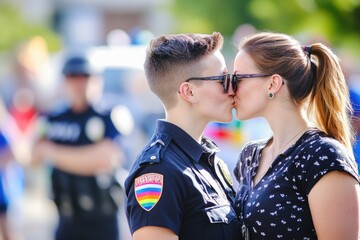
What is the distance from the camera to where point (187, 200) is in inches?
140

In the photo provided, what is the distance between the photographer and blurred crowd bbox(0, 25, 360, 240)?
724 centimetres

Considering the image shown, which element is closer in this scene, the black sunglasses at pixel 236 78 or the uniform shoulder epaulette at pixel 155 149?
the uniform shoulder epaulette at pixel 155 149

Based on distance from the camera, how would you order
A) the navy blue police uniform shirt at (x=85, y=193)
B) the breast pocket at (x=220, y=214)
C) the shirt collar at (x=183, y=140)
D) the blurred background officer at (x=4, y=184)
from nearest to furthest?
the breast pocket at (x=220, y=214), the shirt collar at (x=183, y=140), the navy blue police uniform shirt at (x=85, y=193), the blurred background officer at (x=4, y=184)

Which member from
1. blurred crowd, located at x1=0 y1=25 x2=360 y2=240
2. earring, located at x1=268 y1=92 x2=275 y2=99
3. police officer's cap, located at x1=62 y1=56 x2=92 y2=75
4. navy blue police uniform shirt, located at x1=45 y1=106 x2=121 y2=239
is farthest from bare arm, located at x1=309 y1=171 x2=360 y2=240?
police officer's cap, located at x1=62 y1=56 x2=92 y2=75

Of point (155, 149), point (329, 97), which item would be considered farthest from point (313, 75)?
point (155, 149)

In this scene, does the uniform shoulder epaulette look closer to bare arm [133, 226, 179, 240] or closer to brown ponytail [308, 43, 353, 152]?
bare arm [133, 226, 179, 240]

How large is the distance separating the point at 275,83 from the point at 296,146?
28 centimetres

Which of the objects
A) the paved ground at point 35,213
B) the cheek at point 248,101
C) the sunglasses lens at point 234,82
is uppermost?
the sunglasses lens at point 234,82


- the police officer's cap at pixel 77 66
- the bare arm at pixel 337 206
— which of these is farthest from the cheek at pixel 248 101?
the police officer's cap at pixel 77 66

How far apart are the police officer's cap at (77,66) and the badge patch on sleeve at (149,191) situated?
3.62 metres

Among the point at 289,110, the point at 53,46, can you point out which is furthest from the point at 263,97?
the point at 53,46

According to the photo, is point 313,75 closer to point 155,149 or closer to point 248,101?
point 248,101

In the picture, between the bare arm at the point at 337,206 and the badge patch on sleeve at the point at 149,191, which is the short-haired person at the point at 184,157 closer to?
the badge patch on sleeve at the point at 149,191

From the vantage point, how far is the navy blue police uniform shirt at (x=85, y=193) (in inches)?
259
